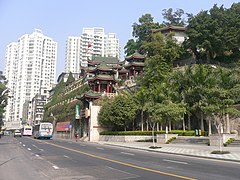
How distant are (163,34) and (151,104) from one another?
28.0 metres

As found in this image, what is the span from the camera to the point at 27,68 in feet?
489

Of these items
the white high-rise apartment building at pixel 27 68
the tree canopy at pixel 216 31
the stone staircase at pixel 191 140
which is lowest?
the stone staircase at pixel 191 140

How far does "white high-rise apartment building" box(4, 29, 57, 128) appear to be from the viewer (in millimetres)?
147375

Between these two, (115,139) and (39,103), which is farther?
(39,103)

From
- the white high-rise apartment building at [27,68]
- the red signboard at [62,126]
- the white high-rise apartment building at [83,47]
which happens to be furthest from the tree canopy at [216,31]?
the white high-rise apartment building at [83,47]

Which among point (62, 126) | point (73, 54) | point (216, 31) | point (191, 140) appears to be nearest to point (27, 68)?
point (73, 54)

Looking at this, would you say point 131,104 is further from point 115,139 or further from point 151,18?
point 151,18

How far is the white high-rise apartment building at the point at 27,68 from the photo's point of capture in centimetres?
14738

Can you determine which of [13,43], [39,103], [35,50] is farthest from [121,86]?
[13,43]

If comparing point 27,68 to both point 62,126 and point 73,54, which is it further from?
point 62,126

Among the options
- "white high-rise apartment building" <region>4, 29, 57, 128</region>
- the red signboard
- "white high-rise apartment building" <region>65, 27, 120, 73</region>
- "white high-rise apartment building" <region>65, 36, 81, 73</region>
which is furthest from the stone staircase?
"white high-rise apartment building" <region>65, 36, 81, 73</region>

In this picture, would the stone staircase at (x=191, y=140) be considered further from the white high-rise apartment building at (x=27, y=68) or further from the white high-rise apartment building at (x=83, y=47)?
the white high-rise apartment building at (x=83, y=47)

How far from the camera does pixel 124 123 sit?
1563 inches

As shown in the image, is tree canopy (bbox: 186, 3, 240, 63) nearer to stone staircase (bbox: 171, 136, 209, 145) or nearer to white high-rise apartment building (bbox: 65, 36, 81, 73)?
stone staircase (bbox: 171, 136, 209, 145)
